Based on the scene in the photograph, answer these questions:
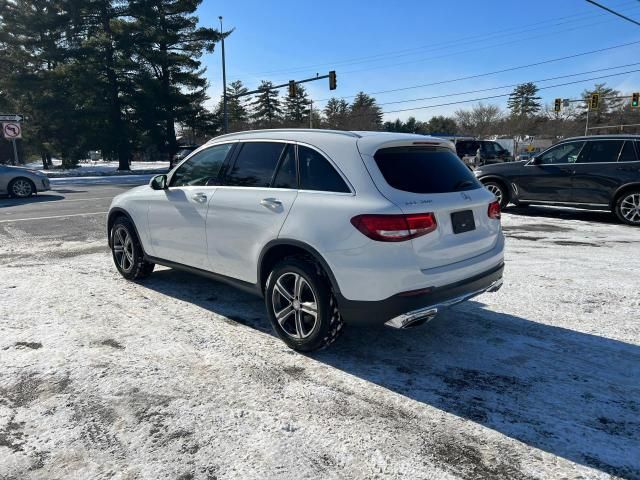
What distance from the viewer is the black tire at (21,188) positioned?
50.1 feet

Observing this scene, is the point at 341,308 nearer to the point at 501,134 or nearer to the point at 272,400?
the point at 272,400

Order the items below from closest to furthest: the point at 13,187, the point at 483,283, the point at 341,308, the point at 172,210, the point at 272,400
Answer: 1. the point at 272,400
2. the point at 341,308
3. the point at 483,283
4. the point at 172,210
5. the point at 13,187

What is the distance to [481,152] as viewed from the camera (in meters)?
24.8

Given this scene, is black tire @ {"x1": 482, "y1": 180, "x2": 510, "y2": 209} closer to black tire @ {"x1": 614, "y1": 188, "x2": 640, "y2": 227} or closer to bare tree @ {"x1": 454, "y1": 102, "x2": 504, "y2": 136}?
black tire @ {"x1": 614, "y1": 188, "x2": 640, "y2": 227}

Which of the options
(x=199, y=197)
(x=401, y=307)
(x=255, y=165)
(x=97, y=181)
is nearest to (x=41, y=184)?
(x=97, y=181)

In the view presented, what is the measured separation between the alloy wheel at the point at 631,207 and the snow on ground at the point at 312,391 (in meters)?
5.11

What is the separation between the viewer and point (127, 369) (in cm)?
348

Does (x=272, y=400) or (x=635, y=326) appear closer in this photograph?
(x=272, y=400)

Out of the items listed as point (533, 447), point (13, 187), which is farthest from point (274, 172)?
point (13, 187)

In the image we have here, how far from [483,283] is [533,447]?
4.63ft

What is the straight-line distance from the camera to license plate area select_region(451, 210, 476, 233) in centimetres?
346

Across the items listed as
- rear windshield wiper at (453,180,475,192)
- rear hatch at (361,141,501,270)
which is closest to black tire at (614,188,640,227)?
rear hatch at (361,141,501,270)

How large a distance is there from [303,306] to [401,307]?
83cm

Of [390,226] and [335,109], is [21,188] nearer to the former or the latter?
[390,226]
